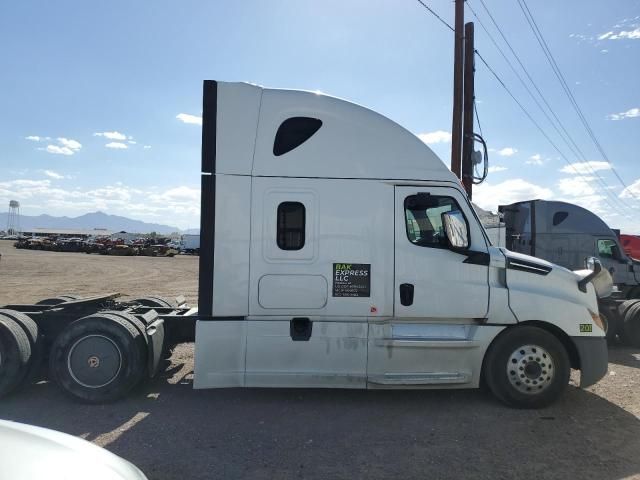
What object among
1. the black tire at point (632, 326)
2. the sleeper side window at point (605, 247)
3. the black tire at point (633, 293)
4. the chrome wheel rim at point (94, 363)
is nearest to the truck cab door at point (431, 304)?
the chrome wheel rim at point (94, 363)

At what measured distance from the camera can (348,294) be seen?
5.57 metres

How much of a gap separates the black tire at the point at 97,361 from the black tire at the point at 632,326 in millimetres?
9329

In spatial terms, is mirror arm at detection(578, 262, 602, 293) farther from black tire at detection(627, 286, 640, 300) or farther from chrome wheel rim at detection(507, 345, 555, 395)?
black tire at detection(627, 286, 640, 300)

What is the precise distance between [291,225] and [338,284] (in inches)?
33.7

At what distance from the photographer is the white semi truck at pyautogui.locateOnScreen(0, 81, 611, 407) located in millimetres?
5500

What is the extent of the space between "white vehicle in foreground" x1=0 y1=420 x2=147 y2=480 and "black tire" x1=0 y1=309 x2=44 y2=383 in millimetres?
3620

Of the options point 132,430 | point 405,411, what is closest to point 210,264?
point 132,430

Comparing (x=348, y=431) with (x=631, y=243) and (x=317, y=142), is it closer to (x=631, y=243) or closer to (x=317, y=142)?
(x=317, y=142)

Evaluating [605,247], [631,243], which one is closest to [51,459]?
[605,247]

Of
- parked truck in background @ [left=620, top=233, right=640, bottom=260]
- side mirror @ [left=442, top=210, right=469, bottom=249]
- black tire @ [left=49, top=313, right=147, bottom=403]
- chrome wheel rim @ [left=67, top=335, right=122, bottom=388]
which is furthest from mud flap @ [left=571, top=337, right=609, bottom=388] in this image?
parked truck in background @ [left=620, top=233, right=640, bottom=260]

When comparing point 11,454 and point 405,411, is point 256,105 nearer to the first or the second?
point 405,411

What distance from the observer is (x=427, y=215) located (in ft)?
18.6

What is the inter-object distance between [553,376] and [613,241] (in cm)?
768

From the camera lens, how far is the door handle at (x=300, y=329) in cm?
551
